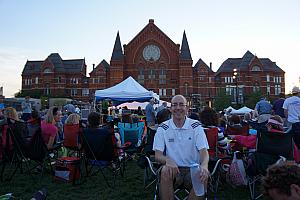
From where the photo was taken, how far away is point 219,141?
5.61 meters

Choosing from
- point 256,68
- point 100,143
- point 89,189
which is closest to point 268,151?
point 100,143

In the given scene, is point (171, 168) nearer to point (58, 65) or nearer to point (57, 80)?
point (57, 80)

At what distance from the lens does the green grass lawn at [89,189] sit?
530 centimetres

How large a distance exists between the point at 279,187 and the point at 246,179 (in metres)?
4.37

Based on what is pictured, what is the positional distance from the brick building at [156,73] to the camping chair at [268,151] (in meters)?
50.0

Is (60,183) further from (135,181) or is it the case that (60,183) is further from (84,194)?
(135,181)

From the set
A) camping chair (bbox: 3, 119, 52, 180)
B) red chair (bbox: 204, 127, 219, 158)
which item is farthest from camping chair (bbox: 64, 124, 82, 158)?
red chair (bbox: 204, 127, 219, 158)

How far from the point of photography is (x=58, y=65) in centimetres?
7006

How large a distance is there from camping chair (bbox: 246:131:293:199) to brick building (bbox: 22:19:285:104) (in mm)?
50022

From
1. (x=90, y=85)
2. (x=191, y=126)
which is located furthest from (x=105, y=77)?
(x=191, y=126)

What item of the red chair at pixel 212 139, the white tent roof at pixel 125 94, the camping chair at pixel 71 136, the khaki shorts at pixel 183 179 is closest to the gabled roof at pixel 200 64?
the white tent roof at pixel 125 94

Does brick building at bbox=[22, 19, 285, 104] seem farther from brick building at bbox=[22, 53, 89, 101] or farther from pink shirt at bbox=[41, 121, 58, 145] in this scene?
pink shirt at bbox=[41, 121, 58, 145]

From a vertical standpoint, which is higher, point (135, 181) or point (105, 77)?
point (105, 77)

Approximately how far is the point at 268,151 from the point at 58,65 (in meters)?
70.0
